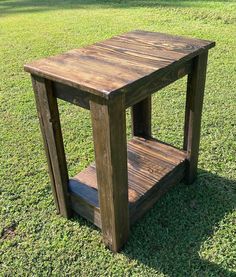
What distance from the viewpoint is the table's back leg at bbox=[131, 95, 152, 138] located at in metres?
2.62

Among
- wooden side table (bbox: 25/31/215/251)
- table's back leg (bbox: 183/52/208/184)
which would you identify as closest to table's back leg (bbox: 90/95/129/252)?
wooden side table (bbox: 25/31/215/251)

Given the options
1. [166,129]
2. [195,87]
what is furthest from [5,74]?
[195,87]

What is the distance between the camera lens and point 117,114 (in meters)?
1.55

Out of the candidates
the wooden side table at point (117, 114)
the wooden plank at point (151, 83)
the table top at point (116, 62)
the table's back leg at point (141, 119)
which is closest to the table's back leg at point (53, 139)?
the wooden side table at point (117, 114)

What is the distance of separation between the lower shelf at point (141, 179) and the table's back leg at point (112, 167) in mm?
133

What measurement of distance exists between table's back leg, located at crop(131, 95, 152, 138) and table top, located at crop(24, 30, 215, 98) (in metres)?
0.63

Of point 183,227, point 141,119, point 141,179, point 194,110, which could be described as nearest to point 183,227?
point 183,227

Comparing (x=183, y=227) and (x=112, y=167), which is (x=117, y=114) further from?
(x=183, y=227)

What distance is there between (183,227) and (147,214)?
0.81 ft

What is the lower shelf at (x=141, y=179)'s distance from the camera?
2.12 meters

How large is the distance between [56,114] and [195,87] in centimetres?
85

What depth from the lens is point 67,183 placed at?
216 cm

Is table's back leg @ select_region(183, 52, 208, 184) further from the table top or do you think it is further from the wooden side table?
the table top

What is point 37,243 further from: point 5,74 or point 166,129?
point 5,74
